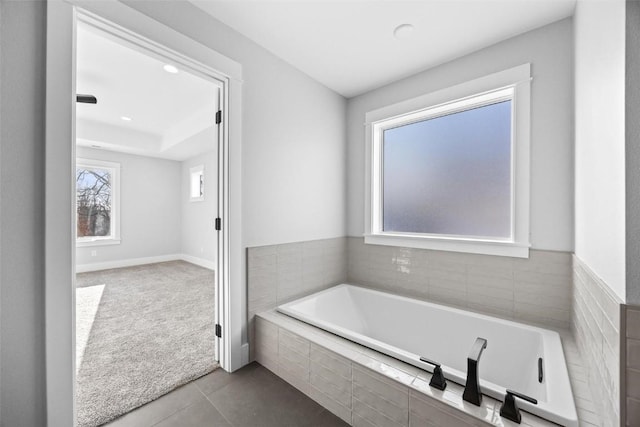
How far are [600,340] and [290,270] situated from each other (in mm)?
1885

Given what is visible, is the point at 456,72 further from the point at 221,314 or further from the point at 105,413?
the point at 105,413

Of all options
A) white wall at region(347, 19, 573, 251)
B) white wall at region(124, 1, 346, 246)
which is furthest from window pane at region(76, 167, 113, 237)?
white wall at region(347, 19, 573, 251)

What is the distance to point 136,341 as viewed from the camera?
2.30 metres

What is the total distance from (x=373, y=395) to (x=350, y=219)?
1.85 metres

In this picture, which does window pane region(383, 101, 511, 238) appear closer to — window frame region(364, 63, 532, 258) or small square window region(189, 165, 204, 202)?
window frame region(364, 63, 532, 258)

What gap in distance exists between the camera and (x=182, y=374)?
5.99 feet

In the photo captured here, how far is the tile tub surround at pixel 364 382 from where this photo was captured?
110 cm

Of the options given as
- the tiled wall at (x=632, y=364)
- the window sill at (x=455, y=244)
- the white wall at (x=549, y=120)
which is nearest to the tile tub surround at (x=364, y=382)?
the tiled wall at (x=632, y=364)

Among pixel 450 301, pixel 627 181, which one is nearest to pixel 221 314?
pixel 450 301

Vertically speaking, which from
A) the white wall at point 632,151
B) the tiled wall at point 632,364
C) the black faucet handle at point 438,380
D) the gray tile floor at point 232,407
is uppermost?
the white wall at point 632,151

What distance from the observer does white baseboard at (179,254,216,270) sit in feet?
17.0

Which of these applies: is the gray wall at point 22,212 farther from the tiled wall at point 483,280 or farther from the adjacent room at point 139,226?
the tiled wall at point 483,280

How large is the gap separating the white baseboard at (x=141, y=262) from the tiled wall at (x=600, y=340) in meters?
4.94

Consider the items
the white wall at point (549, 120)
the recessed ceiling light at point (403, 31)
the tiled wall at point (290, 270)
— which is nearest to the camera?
the white wall at point (549, 120)
